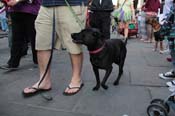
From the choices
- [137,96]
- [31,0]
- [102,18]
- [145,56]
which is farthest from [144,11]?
[137,96]

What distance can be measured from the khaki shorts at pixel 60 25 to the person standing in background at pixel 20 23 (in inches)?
55.6

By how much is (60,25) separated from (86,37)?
414 mm

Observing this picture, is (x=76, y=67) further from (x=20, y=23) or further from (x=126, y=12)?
(x=126, y=12)

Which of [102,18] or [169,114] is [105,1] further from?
[169,114]

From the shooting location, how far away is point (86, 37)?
4.75m

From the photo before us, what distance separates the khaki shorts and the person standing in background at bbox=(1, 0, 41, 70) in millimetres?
1412

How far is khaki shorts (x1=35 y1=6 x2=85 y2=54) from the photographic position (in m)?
4.75

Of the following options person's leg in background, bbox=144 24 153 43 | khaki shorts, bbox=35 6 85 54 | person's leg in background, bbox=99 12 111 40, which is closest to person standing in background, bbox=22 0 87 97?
khaki shorts, bbox=35 6 85 54

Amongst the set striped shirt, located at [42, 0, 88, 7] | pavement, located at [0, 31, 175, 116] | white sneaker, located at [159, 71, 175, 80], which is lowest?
white sneaker, located at [159, 71, 175, 80]

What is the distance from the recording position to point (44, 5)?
4762mm

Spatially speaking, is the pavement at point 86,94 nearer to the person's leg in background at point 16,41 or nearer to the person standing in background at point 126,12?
the person's leg in background at point 16,41

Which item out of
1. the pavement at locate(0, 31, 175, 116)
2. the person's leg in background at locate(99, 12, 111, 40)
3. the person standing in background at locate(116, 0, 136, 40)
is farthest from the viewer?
the person standing in background at locate(116, 0, 136, 40)

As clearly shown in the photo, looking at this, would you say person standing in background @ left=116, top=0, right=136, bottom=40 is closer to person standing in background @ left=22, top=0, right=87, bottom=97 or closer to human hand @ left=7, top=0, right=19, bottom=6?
human hand @ left=7, top=0, right=19, bottom=6

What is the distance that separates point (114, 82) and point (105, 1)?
116 inches
